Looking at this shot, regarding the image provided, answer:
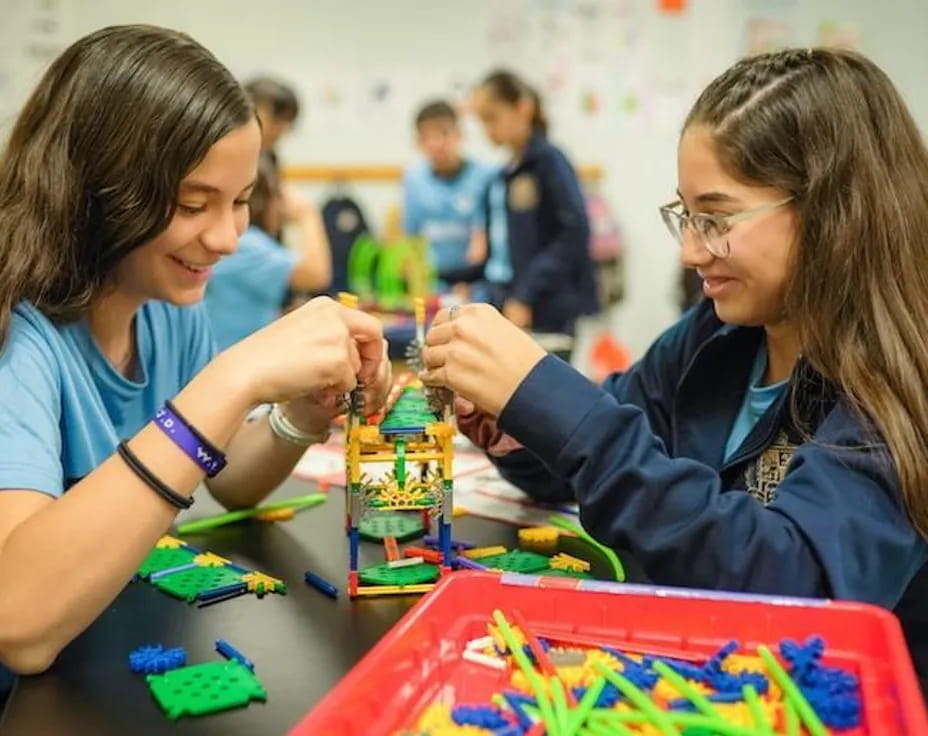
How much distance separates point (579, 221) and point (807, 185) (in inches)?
99.6

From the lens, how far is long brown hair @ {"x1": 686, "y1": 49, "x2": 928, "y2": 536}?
2.87 ft

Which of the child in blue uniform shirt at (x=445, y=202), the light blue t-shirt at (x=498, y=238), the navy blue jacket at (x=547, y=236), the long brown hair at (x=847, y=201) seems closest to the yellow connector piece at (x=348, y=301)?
the long brown hair at (x=847, y=201)

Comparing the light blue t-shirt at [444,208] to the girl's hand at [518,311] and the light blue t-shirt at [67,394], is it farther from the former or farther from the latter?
the light blue t-shirt at [67,394]

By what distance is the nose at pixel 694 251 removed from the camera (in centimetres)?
97

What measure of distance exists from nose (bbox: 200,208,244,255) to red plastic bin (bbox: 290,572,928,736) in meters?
0.49

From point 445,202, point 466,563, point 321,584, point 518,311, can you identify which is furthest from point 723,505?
point 445,202

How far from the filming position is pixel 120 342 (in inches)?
45.4

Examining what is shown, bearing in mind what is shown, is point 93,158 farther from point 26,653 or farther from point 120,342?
point 26,653

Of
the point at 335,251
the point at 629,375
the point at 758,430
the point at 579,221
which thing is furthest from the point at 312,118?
the point at 758,430

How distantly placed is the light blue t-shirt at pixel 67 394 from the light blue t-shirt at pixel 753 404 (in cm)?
64

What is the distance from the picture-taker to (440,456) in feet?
2.93

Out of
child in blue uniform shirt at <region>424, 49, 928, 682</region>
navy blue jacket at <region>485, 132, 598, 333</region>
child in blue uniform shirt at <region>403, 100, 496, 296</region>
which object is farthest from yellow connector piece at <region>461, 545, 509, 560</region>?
child in blue uniform shirt at <region>403, 100, 496, 296</region>

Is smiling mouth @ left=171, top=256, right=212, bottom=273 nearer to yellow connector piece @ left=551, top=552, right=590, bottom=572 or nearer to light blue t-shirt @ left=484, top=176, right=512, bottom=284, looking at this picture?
yellow connector piece @ left=551, top=552, right=590, bottom=572

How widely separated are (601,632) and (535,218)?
2835 mm
